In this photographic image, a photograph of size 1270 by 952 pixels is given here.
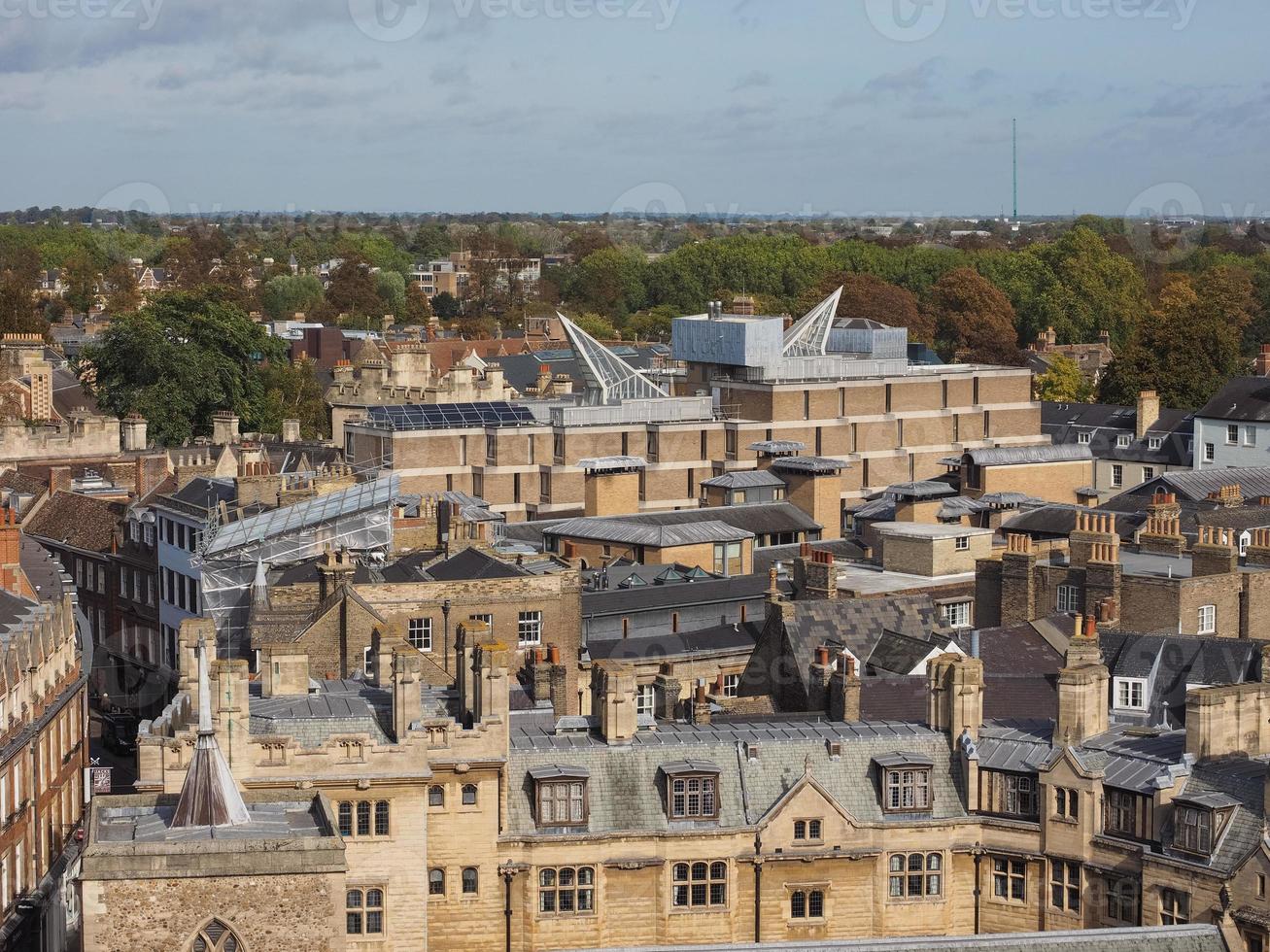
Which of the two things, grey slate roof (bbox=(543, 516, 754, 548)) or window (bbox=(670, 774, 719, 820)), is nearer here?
window (bbox=(670, 774, 719, 820))

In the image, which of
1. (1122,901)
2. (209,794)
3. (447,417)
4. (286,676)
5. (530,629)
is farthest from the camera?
(447,417)

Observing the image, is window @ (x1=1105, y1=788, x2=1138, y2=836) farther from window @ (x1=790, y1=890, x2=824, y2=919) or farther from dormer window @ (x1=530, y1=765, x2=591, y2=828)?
dormer window @ (x1=530, y1=765, x2=591, y2=828)

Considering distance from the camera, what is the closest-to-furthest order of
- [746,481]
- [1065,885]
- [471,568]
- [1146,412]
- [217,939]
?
[217,939]
[1065,885]
[471,568]
[746,481]
[1146,412]

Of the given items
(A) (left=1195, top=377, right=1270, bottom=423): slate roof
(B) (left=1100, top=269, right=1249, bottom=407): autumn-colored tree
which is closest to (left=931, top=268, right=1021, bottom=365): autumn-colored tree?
(B) (left=1100, top=269, right=1249, bottom=407): autumn-colored tree


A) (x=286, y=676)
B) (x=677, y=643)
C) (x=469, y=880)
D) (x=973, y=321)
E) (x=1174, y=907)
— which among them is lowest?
(x=469, y=880)

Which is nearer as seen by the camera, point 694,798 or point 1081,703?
point 694,798

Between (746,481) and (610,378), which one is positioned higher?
(610,378)

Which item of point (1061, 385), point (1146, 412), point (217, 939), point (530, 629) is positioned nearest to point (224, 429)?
point (530, 629)

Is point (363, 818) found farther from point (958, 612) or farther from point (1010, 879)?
point (958, 612)
